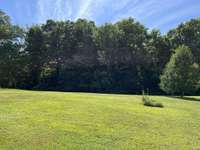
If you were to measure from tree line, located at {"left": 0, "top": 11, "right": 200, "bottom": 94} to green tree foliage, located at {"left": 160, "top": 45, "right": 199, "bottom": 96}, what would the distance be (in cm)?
1222

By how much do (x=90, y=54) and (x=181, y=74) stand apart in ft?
66.2

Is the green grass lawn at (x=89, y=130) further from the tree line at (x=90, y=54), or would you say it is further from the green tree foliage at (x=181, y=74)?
the tree line at (x=90, y=54)

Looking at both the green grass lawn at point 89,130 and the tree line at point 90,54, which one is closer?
the green grass lawn at point 89,130

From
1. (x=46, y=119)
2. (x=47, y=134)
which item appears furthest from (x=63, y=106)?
A: (x=47, y=134)

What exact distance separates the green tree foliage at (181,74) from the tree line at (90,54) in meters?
12.2

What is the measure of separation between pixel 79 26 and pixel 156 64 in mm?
14988

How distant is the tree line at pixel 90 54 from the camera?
4847 centimetres

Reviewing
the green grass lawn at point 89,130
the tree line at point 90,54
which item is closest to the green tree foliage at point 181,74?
the tree line at point 90,54

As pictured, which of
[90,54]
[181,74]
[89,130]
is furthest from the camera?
[90,54]

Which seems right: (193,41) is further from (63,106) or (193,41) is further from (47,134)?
(47,134)

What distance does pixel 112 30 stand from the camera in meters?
51.3

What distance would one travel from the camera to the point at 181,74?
34.8 metres

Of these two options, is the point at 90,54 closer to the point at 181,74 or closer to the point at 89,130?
the point at 181,74

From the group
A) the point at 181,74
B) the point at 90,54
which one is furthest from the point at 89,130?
the point at 90,54
